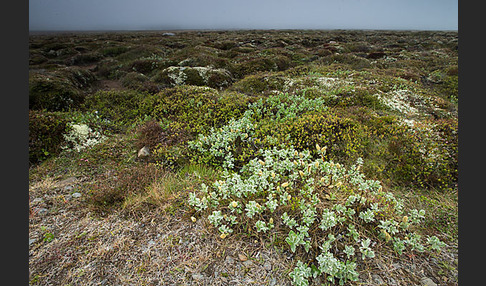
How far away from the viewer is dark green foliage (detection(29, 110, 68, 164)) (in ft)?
18.0

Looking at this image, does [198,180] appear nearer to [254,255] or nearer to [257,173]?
[257,173]

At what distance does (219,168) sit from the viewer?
4852mm

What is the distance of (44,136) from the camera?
5793 mm

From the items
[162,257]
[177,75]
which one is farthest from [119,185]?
[177,75]

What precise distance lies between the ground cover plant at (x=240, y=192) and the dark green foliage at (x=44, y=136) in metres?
0.03

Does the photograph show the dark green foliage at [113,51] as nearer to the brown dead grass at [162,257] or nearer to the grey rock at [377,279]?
the brown dead grass at [162,257]

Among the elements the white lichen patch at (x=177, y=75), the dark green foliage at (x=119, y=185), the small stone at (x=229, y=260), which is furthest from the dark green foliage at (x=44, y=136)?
the white lichen patch at (x=177, y=75)

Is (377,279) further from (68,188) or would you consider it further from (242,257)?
(68,188)

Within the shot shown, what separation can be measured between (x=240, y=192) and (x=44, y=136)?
5.93 m

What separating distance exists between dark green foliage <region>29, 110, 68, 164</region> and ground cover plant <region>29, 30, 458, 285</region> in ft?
0.11

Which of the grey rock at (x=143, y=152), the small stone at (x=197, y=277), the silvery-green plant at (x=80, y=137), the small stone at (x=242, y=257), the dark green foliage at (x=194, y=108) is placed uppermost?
the dark green foliage at (x=194, y=108)

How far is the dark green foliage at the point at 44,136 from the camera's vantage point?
18.0ft

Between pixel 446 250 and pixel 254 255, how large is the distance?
9.48 ft

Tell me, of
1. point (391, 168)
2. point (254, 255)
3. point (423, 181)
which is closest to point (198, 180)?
point (254, 255)
